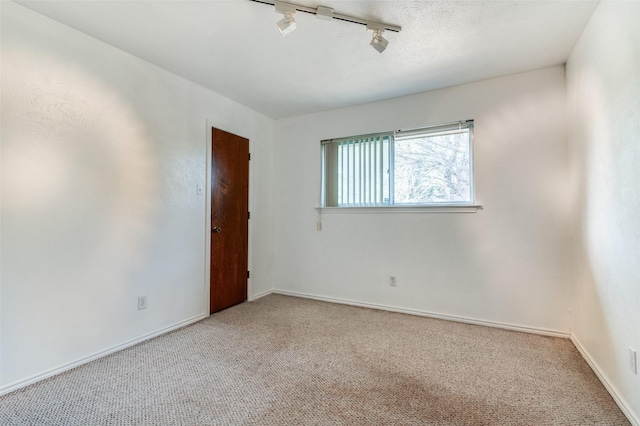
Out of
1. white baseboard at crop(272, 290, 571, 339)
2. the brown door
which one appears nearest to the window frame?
the brown door

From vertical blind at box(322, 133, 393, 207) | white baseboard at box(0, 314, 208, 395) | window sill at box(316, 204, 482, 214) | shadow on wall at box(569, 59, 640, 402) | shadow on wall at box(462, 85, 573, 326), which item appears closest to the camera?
shadow on wall at box(569, 59, 640, 402)

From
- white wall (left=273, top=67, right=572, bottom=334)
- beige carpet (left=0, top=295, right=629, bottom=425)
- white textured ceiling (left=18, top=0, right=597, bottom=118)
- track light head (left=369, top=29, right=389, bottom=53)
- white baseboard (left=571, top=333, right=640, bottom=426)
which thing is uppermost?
white textured ceiling (left=18, top=0, right=597, bottom=118)

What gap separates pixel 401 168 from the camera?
347 centimetres

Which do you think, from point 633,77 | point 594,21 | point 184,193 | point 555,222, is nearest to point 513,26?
point 594,21

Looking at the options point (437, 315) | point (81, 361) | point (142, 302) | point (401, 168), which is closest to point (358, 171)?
point (401, 168)

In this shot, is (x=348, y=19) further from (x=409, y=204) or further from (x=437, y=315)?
(x=437, y=315)

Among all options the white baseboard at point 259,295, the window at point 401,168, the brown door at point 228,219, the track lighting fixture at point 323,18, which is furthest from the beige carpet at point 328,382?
the track lighting fixture at point 323,18

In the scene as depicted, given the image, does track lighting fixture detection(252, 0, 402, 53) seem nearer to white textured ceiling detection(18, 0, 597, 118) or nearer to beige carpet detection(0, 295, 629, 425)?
white textured ceiling detection(18, 0, 597, 118)

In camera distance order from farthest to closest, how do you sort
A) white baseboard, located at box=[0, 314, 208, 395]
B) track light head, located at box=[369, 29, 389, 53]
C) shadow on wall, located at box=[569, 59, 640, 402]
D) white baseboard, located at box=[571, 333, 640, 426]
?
track light head, located at box=[369, 29, 389, 53], white baseboard, located at box=[0, 314, 208, 395], shadow on wall, located at box=[569, 59, 640, 402], white baseboard, located at box=[571, 333, 640, 426]

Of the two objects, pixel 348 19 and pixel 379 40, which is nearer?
pixel 348 19

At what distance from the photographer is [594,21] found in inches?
78.3

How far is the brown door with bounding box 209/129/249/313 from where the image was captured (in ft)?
10.8

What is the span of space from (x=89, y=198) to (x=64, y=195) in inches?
6.1

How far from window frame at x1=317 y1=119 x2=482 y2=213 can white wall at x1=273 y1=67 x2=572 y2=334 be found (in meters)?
0.07
